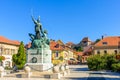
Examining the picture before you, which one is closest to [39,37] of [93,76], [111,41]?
[93,76]

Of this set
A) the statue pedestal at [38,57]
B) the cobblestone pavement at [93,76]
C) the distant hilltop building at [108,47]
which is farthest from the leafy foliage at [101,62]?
the distant hilltop building at [108,47]

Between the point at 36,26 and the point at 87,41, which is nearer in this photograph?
the point at 36,26

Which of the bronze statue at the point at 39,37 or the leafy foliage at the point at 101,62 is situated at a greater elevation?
the bronze statue at the point at 39,37

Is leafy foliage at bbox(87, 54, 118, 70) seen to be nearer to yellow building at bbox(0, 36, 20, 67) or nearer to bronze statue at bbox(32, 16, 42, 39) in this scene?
bronze statue at bbox(32, 16, 42, 39)

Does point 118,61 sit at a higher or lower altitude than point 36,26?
lower

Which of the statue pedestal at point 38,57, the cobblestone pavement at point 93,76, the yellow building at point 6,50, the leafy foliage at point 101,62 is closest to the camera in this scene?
the cobblestone pavement at point 93,76

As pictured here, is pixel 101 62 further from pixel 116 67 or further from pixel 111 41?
pixel 111 41

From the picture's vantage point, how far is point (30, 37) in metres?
30.2

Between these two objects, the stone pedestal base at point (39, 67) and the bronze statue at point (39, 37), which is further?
the bronze statue at point (39, 37)

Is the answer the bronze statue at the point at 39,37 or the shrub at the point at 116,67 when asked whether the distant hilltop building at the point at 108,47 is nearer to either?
the shrub at the point at 116,67

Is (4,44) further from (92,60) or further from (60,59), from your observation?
(92,60)

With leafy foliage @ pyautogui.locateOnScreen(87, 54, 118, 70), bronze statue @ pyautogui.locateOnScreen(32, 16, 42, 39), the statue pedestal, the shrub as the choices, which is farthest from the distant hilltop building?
the statue pedestal

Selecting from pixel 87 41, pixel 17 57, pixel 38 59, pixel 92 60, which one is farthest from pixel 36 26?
pixel 87 41

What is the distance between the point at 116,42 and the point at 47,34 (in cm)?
4117
